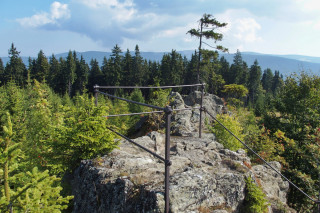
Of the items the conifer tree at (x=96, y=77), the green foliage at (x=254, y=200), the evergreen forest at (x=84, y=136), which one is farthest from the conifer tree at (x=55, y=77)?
the green foliage at (x=254, y=200)

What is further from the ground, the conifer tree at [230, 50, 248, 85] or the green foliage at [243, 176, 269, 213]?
the conifer tree at [230, 50, 248, 85]

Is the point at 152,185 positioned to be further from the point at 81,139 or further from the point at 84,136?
the point at 81,139

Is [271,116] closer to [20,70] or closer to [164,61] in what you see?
[164,61]

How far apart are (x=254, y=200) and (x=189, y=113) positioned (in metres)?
8.31

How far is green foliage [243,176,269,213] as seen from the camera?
13.5 feet

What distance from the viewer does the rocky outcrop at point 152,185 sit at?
3.35 meters

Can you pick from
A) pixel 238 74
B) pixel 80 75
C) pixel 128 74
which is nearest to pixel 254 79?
pixel 238 74

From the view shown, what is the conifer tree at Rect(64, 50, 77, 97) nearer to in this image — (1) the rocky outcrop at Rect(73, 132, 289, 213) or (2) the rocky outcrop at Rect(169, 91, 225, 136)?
(2) the rocky outcrop at Rect(169, 91, 225, 136)

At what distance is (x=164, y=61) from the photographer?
5266cm

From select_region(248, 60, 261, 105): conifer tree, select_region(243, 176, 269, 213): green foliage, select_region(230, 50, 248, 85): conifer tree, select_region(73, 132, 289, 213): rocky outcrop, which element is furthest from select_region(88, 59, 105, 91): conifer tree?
select_region(243, 176, 269, 213): green foliage

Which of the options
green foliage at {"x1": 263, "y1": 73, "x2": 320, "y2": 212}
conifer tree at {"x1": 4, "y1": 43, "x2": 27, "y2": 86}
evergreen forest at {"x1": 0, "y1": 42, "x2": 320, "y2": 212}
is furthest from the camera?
conifer tree at {"x1": 4, "y1": 43, "x2": 27, "y2": 86}

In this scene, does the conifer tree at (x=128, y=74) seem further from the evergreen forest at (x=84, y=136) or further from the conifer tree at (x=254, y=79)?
the conifer tree at (x=254, y=79)

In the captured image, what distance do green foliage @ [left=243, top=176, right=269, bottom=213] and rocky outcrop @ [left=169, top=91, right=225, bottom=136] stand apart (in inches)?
153

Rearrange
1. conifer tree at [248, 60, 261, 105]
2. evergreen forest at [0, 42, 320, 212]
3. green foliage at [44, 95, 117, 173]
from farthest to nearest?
conifer tree at [248, 60, 261, 105] < green foliage at [44, 95, 117, 173] < evergreen forest at [0, 42, 320, 212]
